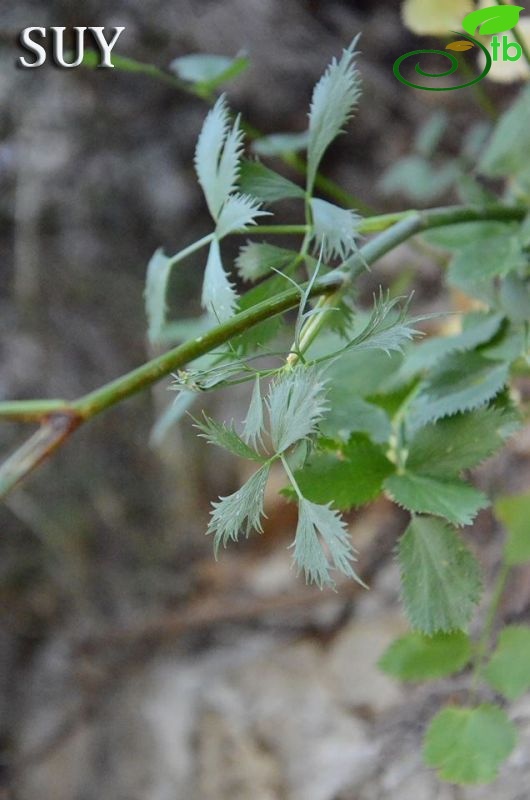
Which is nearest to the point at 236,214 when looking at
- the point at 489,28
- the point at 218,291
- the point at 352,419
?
the point at 218,291

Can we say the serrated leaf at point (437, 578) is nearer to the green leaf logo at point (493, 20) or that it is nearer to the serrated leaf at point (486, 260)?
the serrated leaf at point (486, 260)

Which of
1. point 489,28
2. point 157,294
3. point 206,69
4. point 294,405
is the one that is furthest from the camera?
point 206,69

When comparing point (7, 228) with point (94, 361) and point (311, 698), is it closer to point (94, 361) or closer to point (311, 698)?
point (94, 361)

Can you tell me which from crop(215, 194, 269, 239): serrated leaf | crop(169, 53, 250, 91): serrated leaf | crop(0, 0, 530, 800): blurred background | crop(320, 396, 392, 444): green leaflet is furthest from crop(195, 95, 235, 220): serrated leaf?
crop(0, 0, 530, 800): blurred background

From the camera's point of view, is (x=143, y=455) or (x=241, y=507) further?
(x=143, y=455)

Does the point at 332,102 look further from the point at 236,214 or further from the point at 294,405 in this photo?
the point at 294,405

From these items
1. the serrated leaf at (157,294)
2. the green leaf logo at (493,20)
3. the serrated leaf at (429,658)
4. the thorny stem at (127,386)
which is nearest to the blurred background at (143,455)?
the green leaf logo at (493,20)

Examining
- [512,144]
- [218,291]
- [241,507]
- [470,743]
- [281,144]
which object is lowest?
[470,743]
